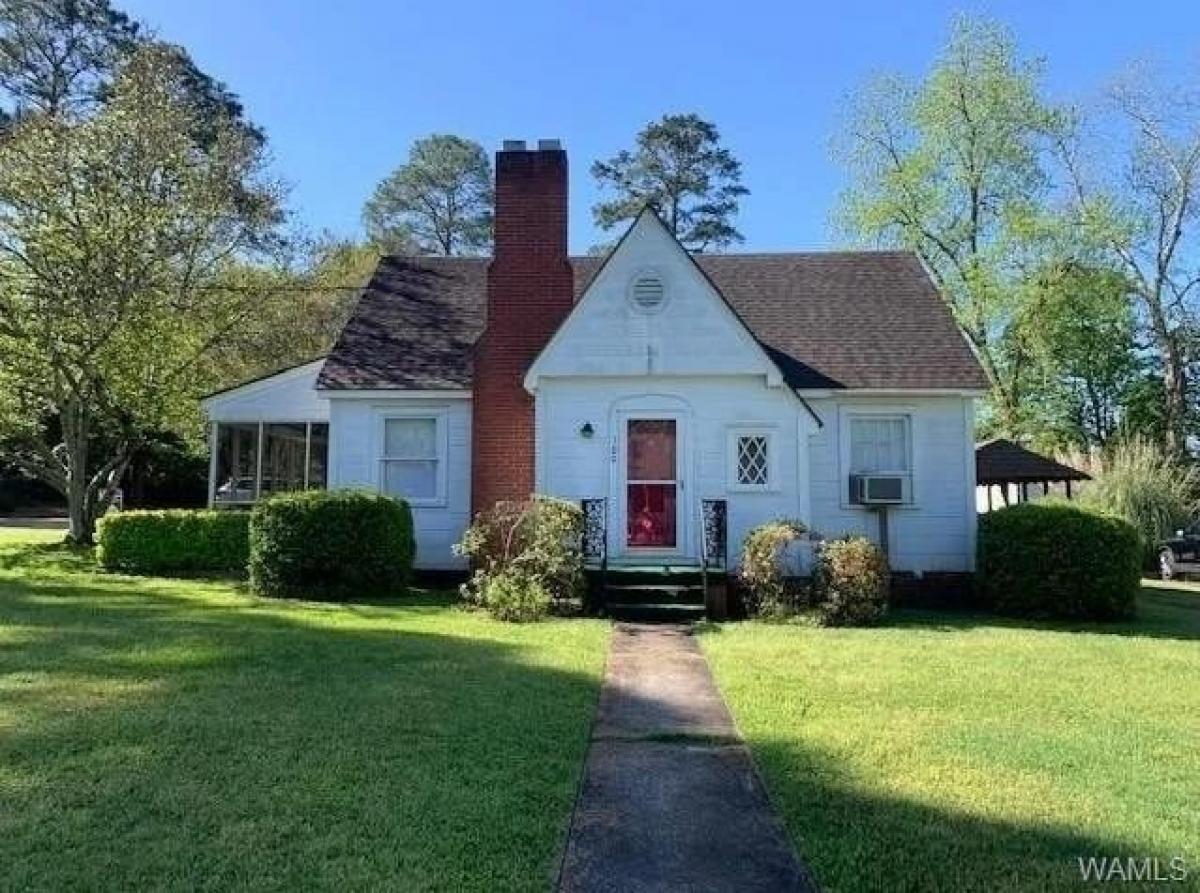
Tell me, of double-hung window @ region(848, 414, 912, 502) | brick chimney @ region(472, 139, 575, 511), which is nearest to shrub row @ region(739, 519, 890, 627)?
double-hung window @ region(848, 414, 912, 502)

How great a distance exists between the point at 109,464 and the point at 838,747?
1922 centimetres

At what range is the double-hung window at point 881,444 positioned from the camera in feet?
51.2

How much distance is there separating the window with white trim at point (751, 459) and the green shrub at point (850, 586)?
208cm

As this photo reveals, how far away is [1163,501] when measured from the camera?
2570 cm

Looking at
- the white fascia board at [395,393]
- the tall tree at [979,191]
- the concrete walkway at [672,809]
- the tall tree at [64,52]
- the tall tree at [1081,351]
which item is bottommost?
the concrete walkway at [672,809]

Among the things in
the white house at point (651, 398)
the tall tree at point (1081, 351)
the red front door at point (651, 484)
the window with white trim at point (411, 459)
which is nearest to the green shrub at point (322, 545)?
the white house at point (651, 398)

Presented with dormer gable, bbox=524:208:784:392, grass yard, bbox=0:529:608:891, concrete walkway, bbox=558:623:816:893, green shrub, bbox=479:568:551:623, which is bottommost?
concrete walkway, bbox=558:623:816:893

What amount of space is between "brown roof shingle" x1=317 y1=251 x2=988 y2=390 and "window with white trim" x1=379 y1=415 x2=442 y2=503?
2.52ft

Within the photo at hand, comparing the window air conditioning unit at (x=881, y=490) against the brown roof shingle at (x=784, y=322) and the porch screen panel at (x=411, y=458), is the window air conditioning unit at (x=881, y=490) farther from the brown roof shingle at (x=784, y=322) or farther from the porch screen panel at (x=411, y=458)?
the porch screen panel at (x=411, y=458)

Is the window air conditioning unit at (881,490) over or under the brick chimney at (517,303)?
under

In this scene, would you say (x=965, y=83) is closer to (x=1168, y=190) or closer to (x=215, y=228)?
(x=1168, y=190)

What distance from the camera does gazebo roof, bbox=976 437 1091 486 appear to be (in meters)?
22.8

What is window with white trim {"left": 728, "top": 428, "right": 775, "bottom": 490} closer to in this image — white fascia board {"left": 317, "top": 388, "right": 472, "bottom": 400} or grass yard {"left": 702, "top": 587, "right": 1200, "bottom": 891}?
grass yard {"left": 702, "top": 587, "right": 1200, "bottom": 891}

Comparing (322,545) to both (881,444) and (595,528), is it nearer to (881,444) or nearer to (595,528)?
(595,528)
